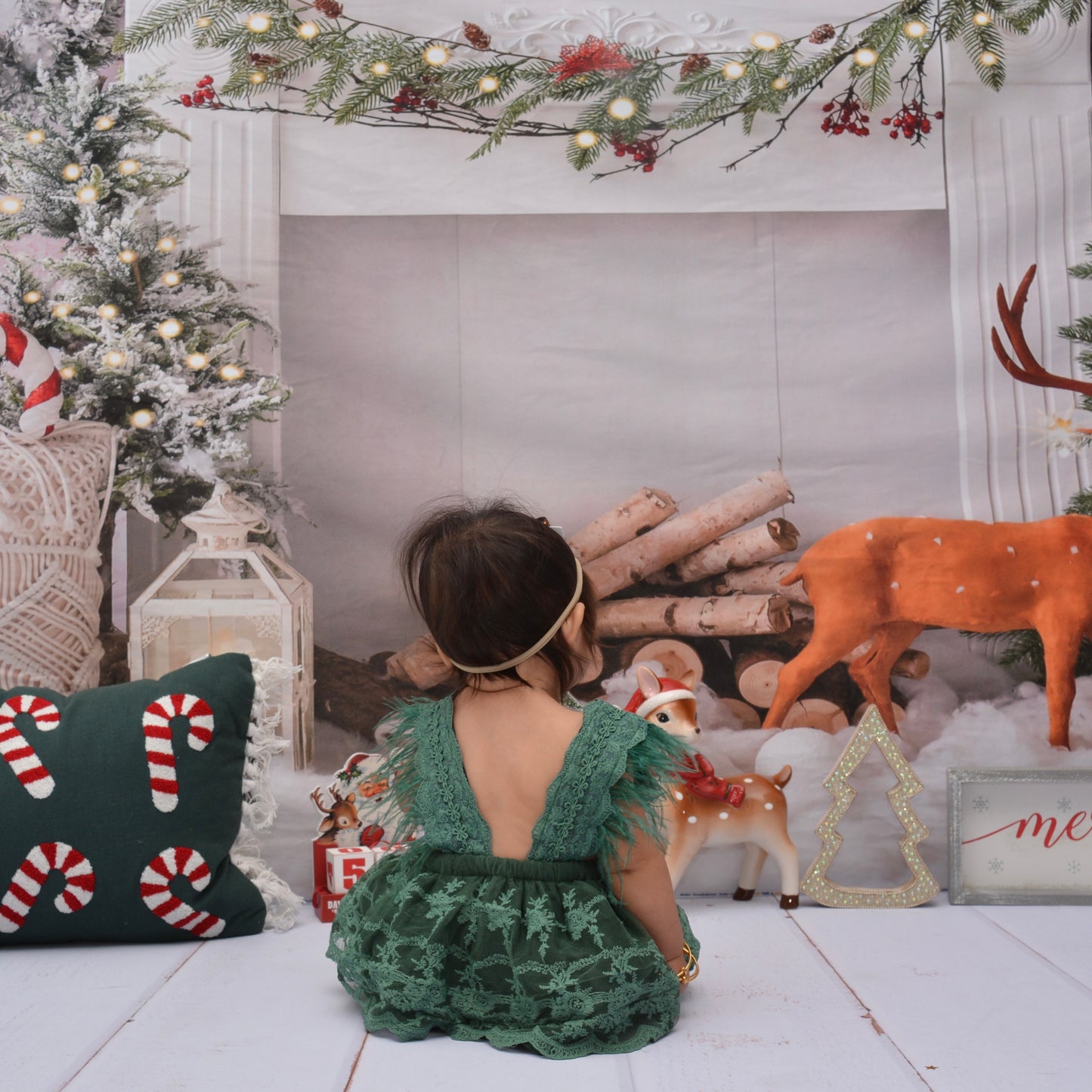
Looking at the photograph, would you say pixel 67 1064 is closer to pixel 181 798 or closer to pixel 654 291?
pixel 181 798

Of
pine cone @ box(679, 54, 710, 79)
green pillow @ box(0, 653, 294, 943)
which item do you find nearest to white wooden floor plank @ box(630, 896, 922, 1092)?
green pillow @ box(0, 653, 294, 943)

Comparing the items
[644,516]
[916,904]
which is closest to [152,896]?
[644,516]

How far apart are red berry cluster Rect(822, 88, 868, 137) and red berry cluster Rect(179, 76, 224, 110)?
1207 mm

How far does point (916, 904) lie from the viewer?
1.97 m

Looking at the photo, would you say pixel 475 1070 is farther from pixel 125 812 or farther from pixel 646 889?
pixel 125 812

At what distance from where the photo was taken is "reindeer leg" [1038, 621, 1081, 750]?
6.88 ft

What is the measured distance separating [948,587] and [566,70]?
4.06 ft

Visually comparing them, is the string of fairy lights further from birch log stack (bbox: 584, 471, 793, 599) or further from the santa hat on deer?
the santa hat on deer

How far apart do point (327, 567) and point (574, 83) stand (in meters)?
1.06

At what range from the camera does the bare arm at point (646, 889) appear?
4.55 ft

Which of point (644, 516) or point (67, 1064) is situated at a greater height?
point (644, 516)

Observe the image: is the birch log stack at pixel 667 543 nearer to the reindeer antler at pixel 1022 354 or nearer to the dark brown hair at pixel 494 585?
the reindeer antler at pixel 1022 354

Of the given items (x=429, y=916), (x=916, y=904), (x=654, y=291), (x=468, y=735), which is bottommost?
(x=916, y=904)

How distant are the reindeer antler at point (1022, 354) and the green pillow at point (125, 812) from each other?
158cm
